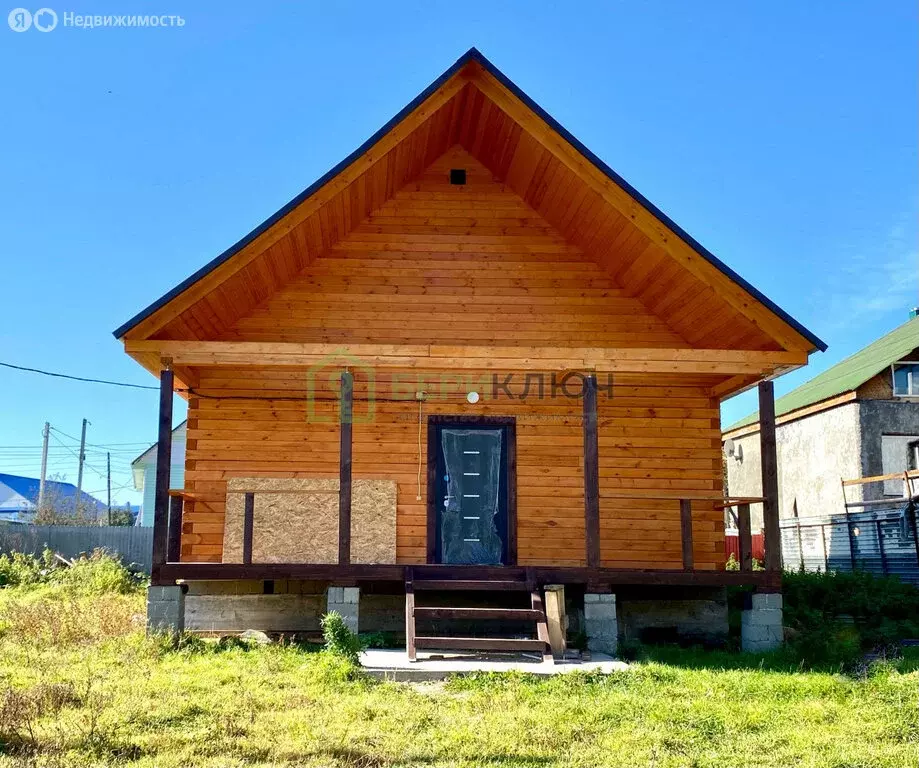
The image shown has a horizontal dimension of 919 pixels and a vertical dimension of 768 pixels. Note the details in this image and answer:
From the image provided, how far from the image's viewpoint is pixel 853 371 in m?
25.1

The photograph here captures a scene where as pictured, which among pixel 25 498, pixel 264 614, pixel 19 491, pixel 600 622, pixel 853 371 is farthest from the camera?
pixel 19 491

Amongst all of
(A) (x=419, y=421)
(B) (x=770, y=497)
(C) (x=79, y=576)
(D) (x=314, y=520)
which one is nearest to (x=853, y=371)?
(B) (x=770, y=497)

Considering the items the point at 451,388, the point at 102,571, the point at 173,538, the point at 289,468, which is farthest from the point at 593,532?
the point at 102,571

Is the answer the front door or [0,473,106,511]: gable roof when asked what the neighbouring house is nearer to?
the front door

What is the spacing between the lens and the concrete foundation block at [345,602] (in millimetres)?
10875

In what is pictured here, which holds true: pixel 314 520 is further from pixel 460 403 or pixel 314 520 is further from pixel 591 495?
pixel 591 495

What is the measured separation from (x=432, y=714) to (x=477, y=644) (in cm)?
248

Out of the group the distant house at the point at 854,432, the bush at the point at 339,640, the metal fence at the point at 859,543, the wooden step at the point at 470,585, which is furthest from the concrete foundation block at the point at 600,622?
the distant house at the point at 854,432

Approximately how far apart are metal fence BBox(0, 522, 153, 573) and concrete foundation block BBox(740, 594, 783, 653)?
61.0 ft

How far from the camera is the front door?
13.1m

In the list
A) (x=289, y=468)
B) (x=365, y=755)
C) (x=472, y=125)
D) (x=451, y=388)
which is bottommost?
(x=365, y=755)

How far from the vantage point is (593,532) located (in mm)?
11180

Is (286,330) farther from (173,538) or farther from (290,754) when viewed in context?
(290,754)

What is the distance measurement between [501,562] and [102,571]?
9.93 m
